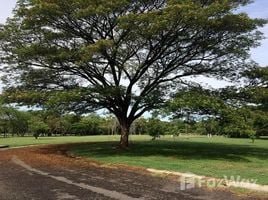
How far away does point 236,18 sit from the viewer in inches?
944

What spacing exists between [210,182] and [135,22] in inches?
491

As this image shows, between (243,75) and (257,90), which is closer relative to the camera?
(257,90)

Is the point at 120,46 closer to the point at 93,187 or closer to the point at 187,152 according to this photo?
the point at 187,152

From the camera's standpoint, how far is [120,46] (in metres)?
28.3

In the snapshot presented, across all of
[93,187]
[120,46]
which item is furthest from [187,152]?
[93,187]

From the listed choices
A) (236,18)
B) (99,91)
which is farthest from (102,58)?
(236,18)

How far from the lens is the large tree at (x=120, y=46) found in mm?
24109

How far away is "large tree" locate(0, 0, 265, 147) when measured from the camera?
79.1ft

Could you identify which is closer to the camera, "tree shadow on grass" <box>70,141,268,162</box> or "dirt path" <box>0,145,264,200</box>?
"dirt path" <box>0,145,264,200</box>

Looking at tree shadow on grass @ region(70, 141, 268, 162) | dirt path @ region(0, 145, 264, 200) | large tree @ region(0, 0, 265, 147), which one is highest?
large tree @ region(0, 0, 265, 147)

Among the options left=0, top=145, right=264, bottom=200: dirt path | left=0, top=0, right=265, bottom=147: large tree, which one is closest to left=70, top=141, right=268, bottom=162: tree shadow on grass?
left=0, top=0, right=265, bottom=147: large tree

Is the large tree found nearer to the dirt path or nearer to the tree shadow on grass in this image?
the tree shadow on grass

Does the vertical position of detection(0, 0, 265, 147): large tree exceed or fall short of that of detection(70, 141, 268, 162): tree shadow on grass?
it exceeds it

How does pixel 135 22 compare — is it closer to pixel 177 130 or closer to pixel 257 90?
pixel 177 130
